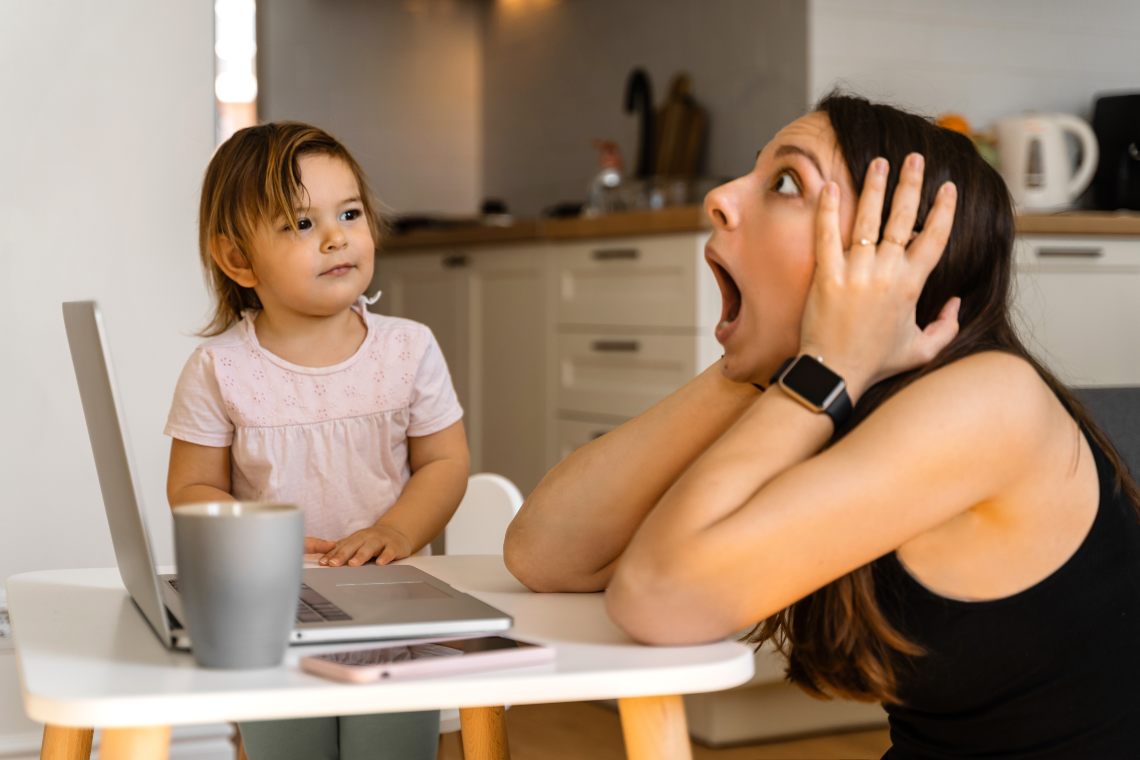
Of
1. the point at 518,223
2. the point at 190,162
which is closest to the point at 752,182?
the point at 190,162

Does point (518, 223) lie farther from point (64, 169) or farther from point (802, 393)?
point (802, 393)

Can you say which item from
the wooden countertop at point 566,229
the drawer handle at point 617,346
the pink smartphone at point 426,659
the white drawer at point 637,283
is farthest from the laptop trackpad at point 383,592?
the drawer handle at point 617,346

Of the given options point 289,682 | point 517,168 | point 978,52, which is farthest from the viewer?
Answer: point 517,168

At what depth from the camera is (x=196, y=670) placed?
2.50ft

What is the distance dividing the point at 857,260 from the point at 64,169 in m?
1.39

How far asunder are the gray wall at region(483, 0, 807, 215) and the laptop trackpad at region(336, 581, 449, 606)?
2.64 m

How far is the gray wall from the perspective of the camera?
11.7ft

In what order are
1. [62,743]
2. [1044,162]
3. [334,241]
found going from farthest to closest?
[1044,162], [334,241], [62,743]

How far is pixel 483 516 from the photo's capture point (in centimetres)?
165

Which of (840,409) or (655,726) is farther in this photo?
(840,409)

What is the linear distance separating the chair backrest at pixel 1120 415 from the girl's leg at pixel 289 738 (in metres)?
0.83

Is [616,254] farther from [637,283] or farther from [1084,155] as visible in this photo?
[1084,155]

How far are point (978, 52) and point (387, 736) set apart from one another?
281 centimetres

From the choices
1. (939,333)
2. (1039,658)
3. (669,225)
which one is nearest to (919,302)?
(939,333)
